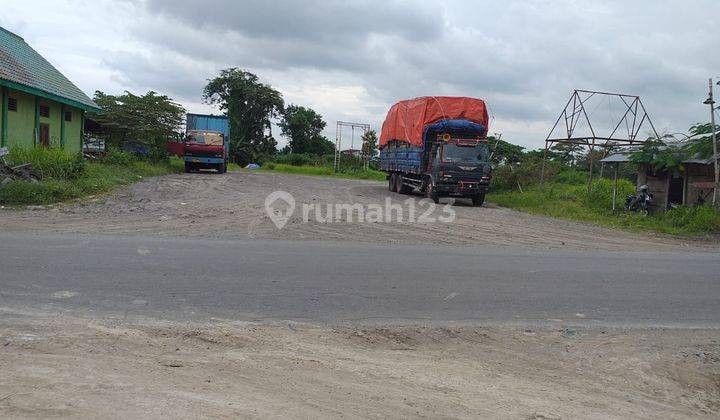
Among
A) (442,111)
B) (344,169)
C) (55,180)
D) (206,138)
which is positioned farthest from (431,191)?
(344,169)

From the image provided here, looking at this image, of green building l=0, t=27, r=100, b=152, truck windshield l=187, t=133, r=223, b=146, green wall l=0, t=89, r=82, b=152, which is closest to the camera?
green building l=0, t=27, r=100, b=152

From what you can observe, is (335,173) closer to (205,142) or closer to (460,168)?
(205,142)

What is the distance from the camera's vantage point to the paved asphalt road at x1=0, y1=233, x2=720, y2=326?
6.87m

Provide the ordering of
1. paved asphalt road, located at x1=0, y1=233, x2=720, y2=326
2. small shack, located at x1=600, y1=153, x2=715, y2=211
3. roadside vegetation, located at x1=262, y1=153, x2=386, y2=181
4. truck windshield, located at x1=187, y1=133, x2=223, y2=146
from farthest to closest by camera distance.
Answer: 1. roadside vegetation, located at x1=262, y1=153, x2=386, y2=181
2. truck windshield, located at x1=187, y1=133, x2=223, y2=146
3. small shack, located at x1=600, y1=153, x2=715, y2=211
4. paved asphalt road, located at x1=0, y1=233, x2=720, y2=326

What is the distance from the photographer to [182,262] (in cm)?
894

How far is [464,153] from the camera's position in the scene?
22281 millimetres

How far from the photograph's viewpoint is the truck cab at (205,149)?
109ft

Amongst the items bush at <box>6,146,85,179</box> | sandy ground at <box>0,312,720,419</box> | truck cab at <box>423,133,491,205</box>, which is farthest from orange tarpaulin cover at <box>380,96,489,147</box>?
sandy ground at <box>0,312,720,419</box>

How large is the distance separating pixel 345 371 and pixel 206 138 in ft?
97.9

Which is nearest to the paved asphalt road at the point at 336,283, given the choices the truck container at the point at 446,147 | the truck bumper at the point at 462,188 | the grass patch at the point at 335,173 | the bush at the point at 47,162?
the bush at the point at 47,162

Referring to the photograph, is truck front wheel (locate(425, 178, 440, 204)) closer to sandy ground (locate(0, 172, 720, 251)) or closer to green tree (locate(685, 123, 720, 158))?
sandy ground (locate(0, 172, 720, 251))

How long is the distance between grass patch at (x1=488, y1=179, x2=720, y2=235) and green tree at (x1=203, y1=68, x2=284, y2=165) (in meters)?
36.0

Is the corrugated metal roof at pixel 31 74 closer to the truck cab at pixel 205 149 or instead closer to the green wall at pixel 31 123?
the green wall at pixel 31 123

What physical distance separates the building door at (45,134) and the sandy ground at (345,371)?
2136cm
